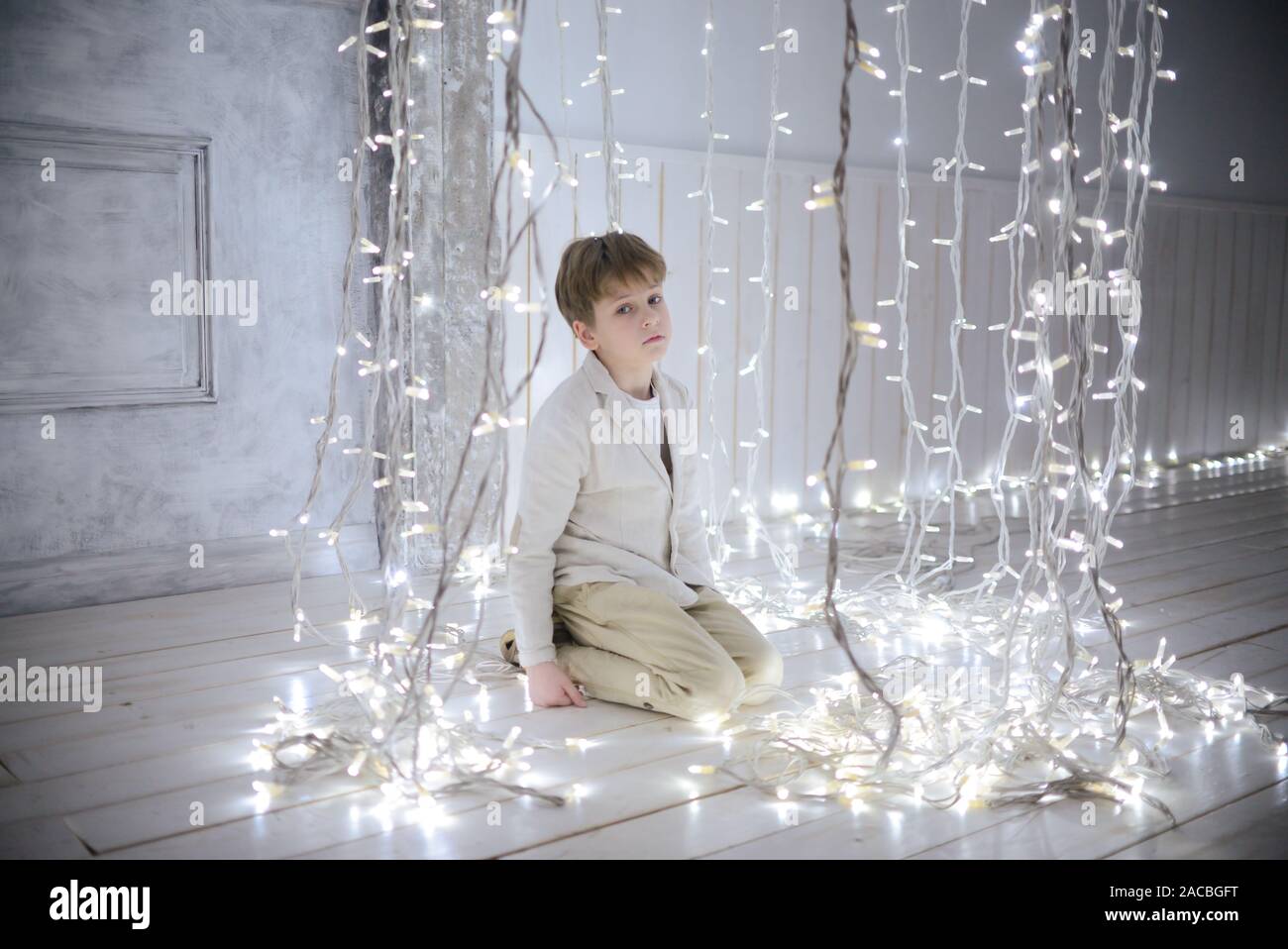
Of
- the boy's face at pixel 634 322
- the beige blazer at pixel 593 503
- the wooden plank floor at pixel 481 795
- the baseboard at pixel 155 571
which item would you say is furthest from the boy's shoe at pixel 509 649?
the baseboard at pixel 155 571

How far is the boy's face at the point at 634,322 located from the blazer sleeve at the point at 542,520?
0.51 feet

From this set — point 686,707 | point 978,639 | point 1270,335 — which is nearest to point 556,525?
point 686,707

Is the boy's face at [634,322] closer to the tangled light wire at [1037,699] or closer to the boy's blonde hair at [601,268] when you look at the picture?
the boy's blonde hair at [601,268]

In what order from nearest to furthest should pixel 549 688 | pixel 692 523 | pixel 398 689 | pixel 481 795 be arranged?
pixel 481 795
pixel 398 689
pixel 549 688
pixel 692 523

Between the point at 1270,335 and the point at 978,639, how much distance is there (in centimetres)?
382

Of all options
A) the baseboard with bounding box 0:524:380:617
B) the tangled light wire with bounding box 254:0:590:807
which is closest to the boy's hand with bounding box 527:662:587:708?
the tangled light wire with bounding box 254:0:590:807

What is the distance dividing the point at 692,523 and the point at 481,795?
73cm

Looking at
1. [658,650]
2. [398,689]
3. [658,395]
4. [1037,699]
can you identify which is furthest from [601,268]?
[1037,699]

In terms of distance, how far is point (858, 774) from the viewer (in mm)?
1564

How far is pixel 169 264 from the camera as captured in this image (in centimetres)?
253

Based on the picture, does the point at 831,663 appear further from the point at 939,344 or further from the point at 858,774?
the point at 939,344

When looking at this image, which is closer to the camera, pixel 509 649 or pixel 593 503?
pixel 593 503

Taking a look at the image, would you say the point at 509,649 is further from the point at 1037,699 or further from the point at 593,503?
the point at 1037,699

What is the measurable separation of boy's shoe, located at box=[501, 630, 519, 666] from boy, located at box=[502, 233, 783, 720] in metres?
0.11
